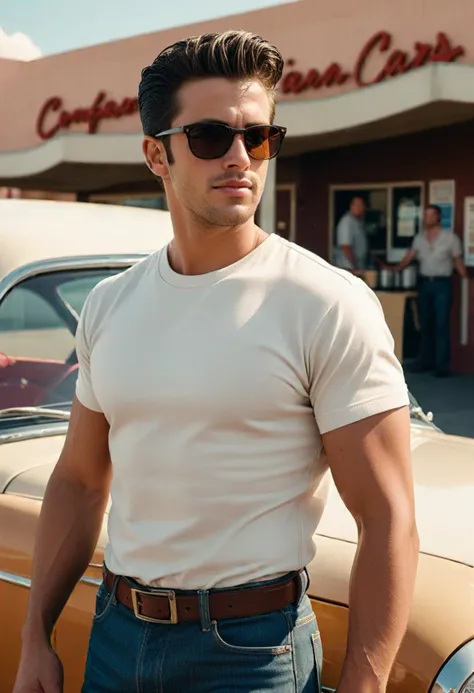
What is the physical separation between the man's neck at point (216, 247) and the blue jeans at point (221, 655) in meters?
0.59

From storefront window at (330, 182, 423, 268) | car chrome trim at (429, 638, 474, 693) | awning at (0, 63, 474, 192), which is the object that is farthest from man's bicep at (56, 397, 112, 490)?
storefront window at (330, 182, 423, 268)

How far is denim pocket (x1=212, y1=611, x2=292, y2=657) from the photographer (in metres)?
1.69

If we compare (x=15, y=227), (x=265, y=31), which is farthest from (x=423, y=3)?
(x=15, y=227)

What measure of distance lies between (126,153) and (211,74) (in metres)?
12.6

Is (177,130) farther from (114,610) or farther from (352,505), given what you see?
(114,610)

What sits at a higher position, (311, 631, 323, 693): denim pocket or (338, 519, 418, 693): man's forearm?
(338, 519, 418, 693): man's forearm

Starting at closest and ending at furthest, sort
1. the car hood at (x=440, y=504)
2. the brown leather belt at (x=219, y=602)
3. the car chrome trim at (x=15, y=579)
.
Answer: the brown leather belt at (x=219, y=602) < the car hood at (x=440, y=504) < the car chrome trim at (x=15, y=579)

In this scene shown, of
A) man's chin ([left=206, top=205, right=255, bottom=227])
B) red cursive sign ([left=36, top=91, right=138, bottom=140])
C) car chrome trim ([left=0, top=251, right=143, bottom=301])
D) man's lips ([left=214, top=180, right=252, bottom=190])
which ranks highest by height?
red cursive sign ([left=36, top=91, right=138, bottom=140])

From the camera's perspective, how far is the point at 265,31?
43.0 feet

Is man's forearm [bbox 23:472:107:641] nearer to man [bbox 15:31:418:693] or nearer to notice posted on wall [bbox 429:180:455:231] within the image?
man [bbox 15:31:418:693]

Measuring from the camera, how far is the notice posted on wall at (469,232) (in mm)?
12336

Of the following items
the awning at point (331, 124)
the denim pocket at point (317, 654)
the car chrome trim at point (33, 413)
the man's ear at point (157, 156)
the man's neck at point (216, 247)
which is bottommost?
the denim pocket at point (317, 654)

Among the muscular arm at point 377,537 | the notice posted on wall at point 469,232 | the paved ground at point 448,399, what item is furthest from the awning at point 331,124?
the muscular arm at point 377,537

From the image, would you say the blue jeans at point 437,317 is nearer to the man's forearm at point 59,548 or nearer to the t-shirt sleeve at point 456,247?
the t-shirt sleeve at point 456,247
